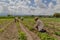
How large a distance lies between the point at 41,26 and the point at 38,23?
0.22 metres

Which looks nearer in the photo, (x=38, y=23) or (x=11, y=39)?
(x=11, y=39)

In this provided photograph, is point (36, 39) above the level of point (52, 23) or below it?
above

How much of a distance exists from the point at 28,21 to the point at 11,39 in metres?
8.46

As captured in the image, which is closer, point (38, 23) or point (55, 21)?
point (38, 23)

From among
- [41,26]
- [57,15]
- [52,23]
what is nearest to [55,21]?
[52,23]

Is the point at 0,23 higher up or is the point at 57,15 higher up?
the point at 57,15

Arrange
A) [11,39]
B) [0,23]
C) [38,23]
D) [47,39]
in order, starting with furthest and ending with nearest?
[0,23] < [38,23] < [11,39] < [47,39]

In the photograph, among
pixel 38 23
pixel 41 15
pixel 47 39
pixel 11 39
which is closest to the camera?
pixel 47 39

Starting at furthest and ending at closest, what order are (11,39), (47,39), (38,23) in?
(38,23) → (11,39) → (47,39)

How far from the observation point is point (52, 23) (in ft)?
54.9

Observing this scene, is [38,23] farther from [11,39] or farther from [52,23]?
[52,23]

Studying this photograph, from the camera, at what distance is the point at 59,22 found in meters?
16.9

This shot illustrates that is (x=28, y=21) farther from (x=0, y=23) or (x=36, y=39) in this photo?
(x=36, y=39)

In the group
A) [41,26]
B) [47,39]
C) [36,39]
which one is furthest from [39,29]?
[47,39]
